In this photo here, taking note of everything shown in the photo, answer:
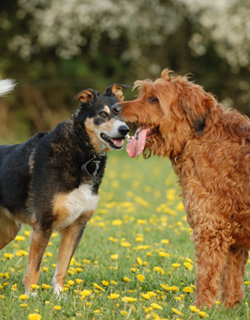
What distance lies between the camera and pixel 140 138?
3756 millimetres

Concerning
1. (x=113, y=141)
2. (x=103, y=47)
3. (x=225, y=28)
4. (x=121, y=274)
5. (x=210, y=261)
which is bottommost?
(x=103, y=47)

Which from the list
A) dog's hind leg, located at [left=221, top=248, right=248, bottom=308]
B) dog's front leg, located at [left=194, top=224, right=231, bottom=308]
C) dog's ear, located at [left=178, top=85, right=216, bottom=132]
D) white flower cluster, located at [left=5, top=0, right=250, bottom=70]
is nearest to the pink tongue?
dog's ear, located at [left=178, top=85, right=216, bottom=132]

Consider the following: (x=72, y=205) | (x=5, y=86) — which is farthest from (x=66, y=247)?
(x=5, y=86)

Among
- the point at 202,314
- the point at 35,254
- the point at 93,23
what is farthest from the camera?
the point at 93,23

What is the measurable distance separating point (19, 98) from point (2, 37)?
133 inches

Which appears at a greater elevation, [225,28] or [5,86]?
[5,86]

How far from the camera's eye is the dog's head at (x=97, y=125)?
4801mm

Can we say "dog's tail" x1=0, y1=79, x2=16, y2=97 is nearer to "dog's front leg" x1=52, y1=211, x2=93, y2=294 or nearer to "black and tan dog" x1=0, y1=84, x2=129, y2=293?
"black and tan dog" x1=0, y1=84, x2=129, y2=293

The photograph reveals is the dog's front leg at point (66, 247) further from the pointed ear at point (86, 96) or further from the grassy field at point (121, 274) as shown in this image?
the pointed ear at point (86, 96)

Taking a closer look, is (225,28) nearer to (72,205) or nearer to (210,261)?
(72,205)

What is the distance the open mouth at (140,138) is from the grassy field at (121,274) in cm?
55

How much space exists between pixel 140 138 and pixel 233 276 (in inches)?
56.8

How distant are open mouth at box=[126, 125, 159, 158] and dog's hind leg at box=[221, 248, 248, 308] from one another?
1184 millimetres

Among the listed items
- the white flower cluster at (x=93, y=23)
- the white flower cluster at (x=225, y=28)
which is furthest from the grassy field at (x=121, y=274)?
the white flower cluster at (x=93, y=23)
